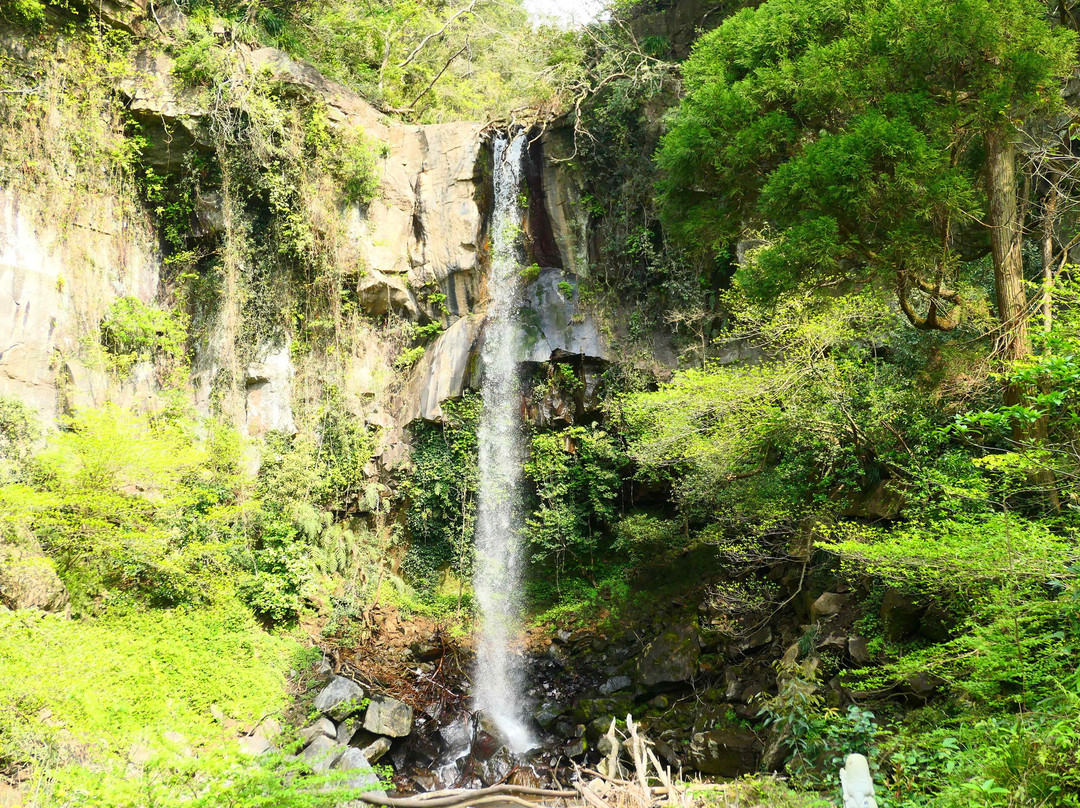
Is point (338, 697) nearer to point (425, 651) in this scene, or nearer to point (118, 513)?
point (425, 651)

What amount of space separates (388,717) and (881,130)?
27.5 feet

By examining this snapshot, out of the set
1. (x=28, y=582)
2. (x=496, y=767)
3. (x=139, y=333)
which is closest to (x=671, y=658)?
(x=496, y=767)

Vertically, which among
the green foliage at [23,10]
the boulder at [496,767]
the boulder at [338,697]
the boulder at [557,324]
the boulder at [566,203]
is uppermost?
the green foliage at [23,10]

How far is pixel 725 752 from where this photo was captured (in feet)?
20.9

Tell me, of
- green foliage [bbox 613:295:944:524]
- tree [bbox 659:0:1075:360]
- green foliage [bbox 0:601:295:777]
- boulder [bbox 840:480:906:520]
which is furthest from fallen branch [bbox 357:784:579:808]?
tree [bbox 659:0:1075:360]

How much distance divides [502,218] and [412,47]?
6322mm

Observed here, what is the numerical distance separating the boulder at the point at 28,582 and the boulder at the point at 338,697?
3.15 m

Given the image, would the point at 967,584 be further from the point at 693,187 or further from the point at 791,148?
the point at 693,187

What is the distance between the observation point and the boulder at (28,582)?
6.25m

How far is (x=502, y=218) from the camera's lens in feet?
41.2

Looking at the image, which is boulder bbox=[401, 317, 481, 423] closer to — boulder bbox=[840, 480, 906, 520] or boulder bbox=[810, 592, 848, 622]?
boulder bbox=[840, 480, 906, 520]

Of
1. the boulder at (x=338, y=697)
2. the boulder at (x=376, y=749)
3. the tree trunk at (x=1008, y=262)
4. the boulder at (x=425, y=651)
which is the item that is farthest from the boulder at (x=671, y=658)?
the tree trunk at (x=1008, y=262)

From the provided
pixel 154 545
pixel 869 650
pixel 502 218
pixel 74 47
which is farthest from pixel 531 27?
pixel 869 650

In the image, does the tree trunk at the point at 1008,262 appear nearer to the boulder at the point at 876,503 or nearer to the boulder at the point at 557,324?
the boulder at the point at 876,503
